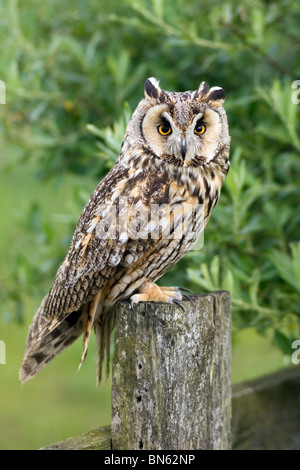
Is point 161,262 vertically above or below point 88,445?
above

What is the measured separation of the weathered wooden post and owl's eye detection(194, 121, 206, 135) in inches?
23.5

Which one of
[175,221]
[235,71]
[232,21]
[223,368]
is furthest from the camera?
[235,71]

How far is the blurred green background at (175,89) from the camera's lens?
282 centimetres

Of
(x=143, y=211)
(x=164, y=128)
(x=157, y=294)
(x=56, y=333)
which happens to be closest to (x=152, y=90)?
(x=164, y=128)

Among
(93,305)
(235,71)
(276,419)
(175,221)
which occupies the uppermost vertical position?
(235,71)

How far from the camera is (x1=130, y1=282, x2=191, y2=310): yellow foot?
203 centimetres

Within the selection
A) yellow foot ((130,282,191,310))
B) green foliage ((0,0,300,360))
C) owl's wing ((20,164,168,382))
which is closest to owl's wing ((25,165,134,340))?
owl's wing ((20,164,168,382))

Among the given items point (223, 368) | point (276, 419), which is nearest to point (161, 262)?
point (223, 368)

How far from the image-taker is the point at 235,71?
11.5ft

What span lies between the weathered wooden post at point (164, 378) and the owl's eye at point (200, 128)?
60 cm
